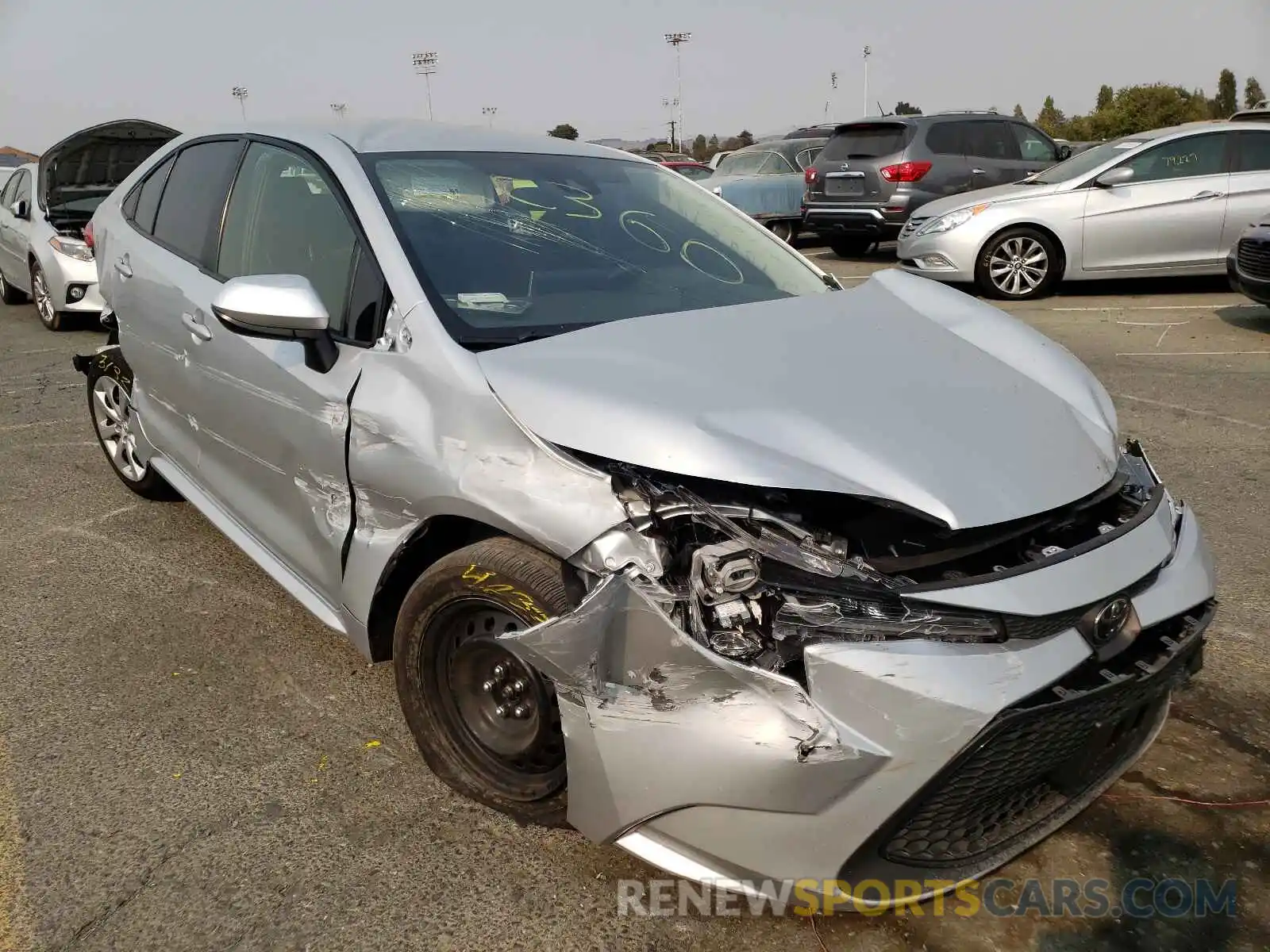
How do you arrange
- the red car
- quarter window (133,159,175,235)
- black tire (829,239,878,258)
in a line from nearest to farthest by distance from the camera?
quarter window (133,159,175,235)
black tire (829,239,878,258)
the red car

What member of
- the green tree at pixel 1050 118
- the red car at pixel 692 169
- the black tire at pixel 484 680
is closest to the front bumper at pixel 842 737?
the black tire at pixel 484 680

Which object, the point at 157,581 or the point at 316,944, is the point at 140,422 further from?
the point at 316,944

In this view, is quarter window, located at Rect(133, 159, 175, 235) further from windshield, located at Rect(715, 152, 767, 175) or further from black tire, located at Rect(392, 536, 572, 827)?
windshield, located at Rect(715, 152, 767, 175)

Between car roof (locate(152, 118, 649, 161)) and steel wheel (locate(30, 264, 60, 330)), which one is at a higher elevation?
car roof (locate(152, 118, 649, 161))

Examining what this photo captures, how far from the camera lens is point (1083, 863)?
225 cm

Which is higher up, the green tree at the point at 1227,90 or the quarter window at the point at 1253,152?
the green tree at the point at 1227,90

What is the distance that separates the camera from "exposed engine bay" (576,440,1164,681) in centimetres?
184

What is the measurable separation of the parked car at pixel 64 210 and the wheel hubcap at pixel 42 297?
11 millimetres

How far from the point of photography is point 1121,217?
9.02m

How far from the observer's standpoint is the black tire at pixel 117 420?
442 centimetres

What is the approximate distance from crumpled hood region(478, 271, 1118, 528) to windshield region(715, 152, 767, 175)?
12976 millimetres

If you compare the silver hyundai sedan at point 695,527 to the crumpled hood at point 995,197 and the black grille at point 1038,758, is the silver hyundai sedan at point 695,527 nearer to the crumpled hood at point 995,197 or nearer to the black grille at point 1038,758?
the black grille at point 1038,758

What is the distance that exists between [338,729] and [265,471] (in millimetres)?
812

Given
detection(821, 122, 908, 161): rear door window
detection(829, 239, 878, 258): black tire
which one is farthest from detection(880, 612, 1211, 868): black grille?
detection(829, 239, 878, 258): black tire
